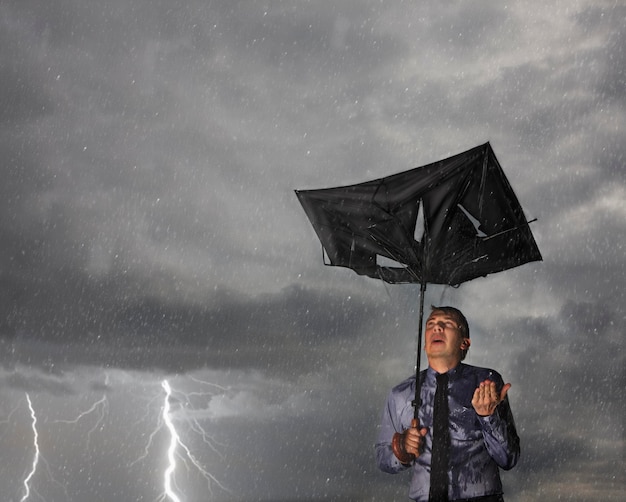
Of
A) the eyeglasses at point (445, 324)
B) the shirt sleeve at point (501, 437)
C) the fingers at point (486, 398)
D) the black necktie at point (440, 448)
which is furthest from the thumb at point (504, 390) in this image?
the eyeglasses at point (445, 324)

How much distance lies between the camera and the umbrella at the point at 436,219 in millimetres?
9531

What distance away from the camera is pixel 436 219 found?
9.66m

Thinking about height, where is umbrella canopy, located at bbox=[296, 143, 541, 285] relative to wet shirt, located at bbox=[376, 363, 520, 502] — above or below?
above

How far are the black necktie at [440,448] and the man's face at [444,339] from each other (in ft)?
1.16

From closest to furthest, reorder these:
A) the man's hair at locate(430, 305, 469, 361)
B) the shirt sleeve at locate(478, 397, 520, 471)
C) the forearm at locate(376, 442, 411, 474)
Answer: the shirt sleeve at locate(478, 397, 520, 471)
the forearm at locate(376, 442, 411, 474)
the man's hair at locate(430, 305, 469, 361)

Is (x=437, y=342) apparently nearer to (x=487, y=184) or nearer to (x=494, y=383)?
(x=494, y=383)

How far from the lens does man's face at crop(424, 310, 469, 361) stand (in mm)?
9438

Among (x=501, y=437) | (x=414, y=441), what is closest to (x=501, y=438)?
(x=501, y=437)

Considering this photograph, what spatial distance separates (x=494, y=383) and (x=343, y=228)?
2.91 meters

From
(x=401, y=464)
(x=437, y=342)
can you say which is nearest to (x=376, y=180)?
(x=437, y=342)

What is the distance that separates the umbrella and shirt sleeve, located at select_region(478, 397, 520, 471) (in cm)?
107

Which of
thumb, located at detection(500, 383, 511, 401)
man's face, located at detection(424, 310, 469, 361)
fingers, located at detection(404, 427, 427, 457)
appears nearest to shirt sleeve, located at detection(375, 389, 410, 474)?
fingers, located at detection(404, 427, 427, 457)

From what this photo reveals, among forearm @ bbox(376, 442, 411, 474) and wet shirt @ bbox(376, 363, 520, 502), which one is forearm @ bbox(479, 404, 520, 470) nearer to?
wet shirt @ bbox(376, 363, 520, 502)

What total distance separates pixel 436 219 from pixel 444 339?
56.8 inches
